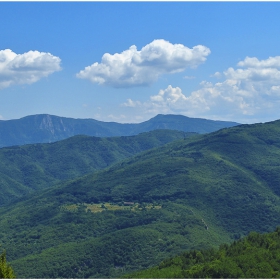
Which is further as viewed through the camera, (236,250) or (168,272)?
(236,250)

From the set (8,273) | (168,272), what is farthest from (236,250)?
→ (8,273)

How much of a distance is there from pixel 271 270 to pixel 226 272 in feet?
43.5

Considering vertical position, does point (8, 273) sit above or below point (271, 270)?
above

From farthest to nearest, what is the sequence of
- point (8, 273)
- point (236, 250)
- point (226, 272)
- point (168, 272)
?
point (236, 250) < point (168, 272) < point (226, 272) < point (8, 273)

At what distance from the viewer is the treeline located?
122 m

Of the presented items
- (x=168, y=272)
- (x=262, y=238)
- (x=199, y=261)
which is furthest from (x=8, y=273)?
(x=262, y=238)

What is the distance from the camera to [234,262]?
12888 centimetres

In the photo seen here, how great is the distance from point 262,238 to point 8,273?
97.0 m

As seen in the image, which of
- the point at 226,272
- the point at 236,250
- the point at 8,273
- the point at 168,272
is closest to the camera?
the point at 8,273

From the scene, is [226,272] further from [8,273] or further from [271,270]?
[8,273]

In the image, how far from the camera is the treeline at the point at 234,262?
122 metres

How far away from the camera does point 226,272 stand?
400 feet

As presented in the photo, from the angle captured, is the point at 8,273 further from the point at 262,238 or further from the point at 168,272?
the point at 262,238

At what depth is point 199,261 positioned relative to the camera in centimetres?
13788
